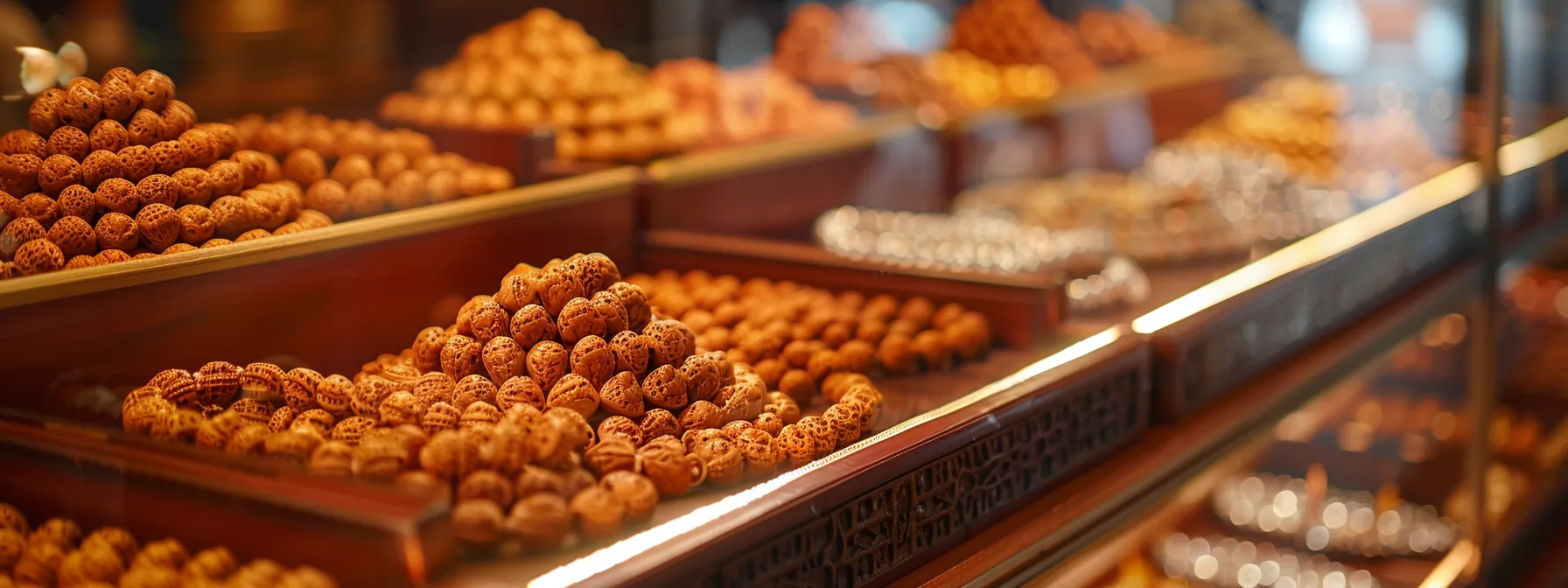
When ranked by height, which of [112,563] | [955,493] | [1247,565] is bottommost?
[1247,565]

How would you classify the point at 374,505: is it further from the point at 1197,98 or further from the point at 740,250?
the point at 1197,98

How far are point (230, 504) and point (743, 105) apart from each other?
231 centimetres

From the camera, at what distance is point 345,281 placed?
5.49ft

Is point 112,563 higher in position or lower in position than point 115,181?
lower

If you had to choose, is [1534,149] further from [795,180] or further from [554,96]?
[554,96]

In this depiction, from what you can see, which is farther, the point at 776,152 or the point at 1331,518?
the point at 1331,518

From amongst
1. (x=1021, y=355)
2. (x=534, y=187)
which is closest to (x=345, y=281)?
(x=534, y=187)

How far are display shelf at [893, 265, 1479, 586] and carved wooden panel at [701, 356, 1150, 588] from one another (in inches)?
1.1

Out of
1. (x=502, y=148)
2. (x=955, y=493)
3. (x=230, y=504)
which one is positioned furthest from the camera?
(x=502, y=148)

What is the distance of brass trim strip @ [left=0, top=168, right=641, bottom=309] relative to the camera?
1347 mm

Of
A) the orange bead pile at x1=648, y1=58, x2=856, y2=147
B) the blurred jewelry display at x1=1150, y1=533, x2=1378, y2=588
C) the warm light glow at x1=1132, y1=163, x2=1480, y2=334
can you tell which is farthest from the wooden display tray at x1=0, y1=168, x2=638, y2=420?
the blurred jewelry display at x1=1150, y1=533, x2=1378, y2=588

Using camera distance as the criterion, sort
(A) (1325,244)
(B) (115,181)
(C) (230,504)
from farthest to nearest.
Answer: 1. (A) (1325,244)
2. (B) (115,181)
3. (C) (230,504)

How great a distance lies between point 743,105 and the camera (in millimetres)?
3295

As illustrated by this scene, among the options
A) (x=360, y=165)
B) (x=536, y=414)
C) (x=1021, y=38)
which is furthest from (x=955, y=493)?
(x=1021, y=38)
